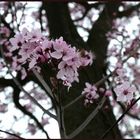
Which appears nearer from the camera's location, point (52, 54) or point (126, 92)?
point (52, 54)

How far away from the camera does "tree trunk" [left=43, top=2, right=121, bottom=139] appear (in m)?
3.42

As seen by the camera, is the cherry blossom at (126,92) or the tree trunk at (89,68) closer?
the cherry blossom at (126,92)

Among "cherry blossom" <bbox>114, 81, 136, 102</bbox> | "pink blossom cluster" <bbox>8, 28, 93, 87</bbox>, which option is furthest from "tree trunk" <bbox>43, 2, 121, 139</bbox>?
"pink blossom cluster" <bbox>8, 28, 93, 87</bbox>

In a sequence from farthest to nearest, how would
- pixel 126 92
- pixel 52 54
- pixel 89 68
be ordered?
pixel 89 68 < pixel 126 92 < pixel 52 54

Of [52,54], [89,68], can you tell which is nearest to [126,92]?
[52,54]

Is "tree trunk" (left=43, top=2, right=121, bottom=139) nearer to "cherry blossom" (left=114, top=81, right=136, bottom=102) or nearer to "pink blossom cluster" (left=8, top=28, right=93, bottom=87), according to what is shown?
"cherry blossom" (left=114, top=81, right=136, bottom=102)

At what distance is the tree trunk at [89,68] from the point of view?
3422 mm

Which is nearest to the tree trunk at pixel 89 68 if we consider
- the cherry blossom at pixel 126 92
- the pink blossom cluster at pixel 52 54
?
the cherry blossom at pixel 126 92

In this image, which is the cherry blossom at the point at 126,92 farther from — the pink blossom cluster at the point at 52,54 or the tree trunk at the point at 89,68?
the tree trunk at the point at 89,68

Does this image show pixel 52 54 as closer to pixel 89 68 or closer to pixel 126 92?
pixel 126 92

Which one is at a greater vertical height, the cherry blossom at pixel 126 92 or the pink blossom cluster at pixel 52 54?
the pink blossom cluster at pixel 52 54

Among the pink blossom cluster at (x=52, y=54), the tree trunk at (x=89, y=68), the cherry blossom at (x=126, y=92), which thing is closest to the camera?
the pink blossom cluster at (x=52, y=54)

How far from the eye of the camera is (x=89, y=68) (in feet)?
13.3

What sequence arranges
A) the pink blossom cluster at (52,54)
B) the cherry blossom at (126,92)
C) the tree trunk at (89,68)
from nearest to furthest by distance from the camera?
the pink blossom cluster at (52,54)
the cherry blossom at (126,92)
the tree trunk at (89,68)
